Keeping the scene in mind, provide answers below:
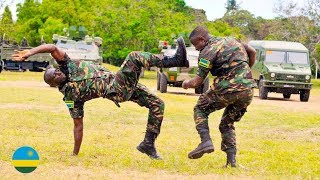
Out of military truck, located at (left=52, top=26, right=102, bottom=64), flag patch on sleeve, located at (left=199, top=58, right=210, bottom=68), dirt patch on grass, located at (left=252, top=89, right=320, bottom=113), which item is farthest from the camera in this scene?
military truck, located at (left=52, top=26, right=102, bottom=64)

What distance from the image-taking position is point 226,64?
26.2 ft

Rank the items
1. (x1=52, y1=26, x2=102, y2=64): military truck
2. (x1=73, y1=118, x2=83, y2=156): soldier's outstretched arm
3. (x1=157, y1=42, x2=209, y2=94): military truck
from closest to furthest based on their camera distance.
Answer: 1. (x1=73, y1=118, x2=83, y2=156): soldier's outstretched arm
2. (x1=157, y1=42, x2=209, y2=94): military truck
3. (x1=52, y1=26, x2=102, y2=64): military truck

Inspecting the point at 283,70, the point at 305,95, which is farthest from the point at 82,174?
the point at 305,95

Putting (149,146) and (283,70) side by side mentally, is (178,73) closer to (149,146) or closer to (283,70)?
(283,70)

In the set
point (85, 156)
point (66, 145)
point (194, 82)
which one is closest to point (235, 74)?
point (194, 82)

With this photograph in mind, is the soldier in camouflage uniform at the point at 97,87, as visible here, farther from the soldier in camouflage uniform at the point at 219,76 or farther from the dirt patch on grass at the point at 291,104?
the dirt patch on grass at the point at 291,104

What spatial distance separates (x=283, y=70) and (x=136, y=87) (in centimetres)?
1749

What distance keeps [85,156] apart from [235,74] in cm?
231

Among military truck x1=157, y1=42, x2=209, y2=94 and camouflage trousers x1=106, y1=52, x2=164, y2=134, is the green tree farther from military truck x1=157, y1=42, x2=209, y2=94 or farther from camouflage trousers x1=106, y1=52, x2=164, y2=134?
camouflage trousers x1=106, y1=52, x2=164, y2=134

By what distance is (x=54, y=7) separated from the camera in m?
52.8

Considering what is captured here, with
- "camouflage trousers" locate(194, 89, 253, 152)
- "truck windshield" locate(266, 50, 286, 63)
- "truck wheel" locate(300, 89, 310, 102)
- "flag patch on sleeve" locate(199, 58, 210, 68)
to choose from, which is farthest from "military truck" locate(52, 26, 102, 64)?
"flag patch on sleeve" locate(199, 58, 210, 68)

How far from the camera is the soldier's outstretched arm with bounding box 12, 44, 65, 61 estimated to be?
804cm

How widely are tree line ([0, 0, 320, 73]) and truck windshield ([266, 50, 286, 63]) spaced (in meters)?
14.6

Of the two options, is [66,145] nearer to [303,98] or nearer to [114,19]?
[303,98]
